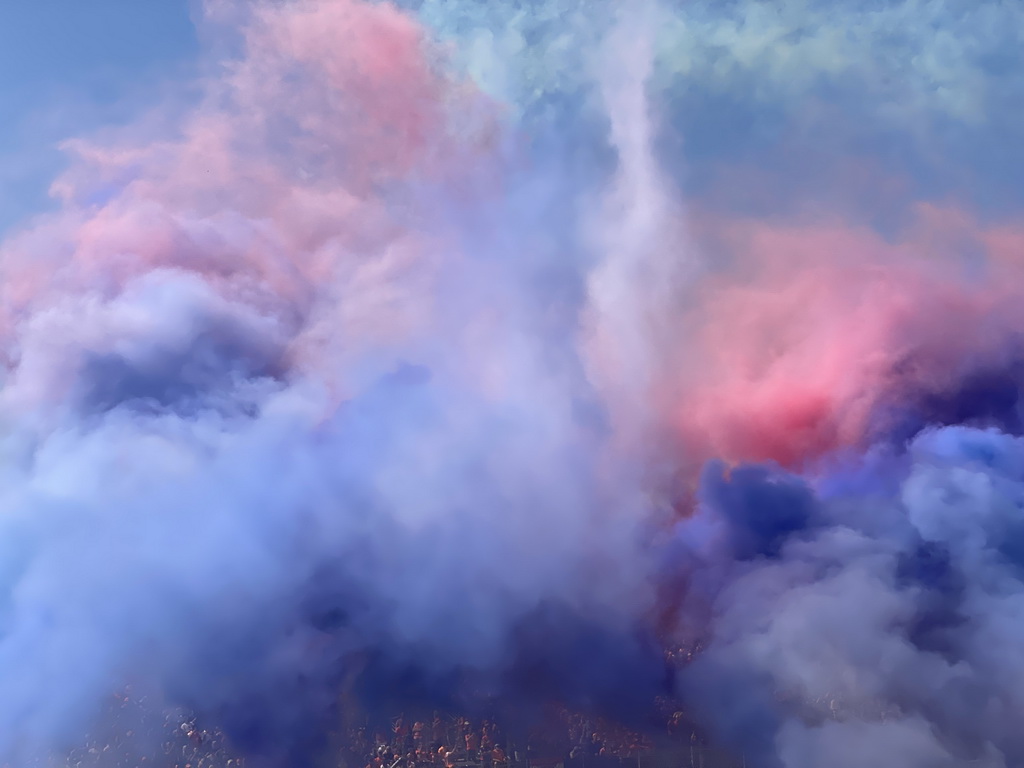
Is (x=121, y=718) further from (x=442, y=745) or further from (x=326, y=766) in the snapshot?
(x=442, y=745)

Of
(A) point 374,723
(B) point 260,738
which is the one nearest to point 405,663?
(A) point 374,723

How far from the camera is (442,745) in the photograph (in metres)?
42.4

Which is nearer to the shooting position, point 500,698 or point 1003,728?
point 1003,728

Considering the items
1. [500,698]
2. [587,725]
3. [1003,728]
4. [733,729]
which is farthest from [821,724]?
[500,698]

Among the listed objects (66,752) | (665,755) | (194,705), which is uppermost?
(665,755)

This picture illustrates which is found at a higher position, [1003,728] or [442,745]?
[1003,728]

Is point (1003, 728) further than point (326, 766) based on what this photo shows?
No

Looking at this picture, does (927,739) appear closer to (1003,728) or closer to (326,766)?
(1003,728)

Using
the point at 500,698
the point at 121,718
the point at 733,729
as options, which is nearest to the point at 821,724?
the point at 733,729

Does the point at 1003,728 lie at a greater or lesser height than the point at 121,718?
greater

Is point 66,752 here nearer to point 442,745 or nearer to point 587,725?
point 442,745

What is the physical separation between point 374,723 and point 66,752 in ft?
38.5

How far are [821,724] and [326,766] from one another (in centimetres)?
1912

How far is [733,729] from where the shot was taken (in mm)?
41375
